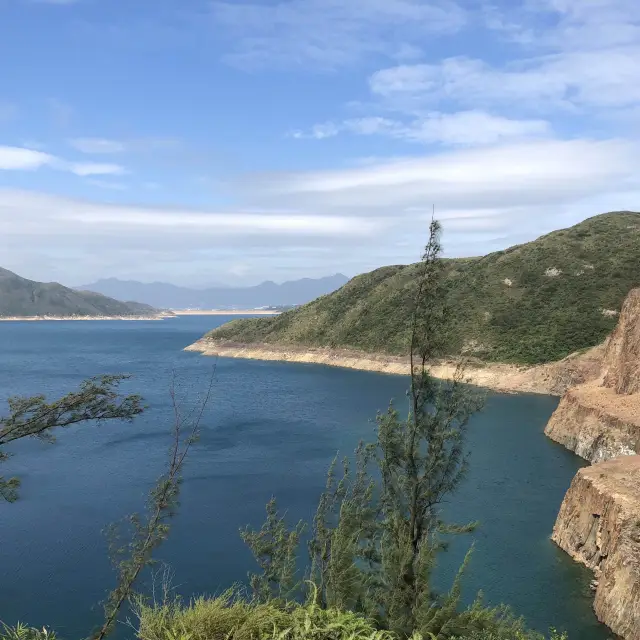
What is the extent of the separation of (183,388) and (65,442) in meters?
34.3

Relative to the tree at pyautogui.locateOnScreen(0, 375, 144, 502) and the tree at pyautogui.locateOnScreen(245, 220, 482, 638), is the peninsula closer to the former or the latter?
the tree at pyautogui.locateOnScreen(0, 375, 144, 502)

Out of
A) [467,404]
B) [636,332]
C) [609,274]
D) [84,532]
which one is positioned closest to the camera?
[467,404]

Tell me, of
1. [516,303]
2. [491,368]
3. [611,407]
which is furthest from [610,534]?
[516,303]

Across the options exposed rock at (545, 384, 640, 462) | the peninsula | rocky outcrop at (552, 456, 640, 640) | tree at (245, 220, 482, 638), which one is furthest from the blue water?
the peninsula

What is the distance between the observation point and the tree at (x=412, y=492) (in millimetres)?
13727

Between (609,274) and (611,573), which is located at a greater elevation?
(609,274)

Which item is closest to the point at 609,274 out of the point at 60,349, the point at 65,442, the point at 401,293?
the point at 401,293

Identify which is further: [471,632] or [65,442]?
[65,442]

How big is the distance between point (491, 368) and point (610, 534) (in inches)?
2863

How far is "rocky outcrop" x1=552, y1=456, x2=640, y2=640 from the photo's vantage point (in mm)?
23578

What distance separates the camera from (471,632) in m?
11.9

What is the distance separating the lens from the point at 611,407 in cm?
4953

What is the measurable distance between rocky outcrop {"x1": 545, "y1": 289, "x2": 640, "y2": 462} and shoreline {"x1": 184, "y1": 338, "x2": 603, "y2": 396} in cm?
1119

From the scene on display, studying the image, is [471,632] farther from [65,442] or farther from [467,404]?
[65,442]
